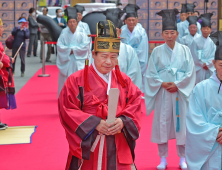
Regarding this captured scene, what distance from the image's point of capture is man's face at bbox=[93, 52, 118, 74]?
2.47 meters

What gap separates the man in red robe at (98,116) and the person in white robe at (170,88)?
1.46 m

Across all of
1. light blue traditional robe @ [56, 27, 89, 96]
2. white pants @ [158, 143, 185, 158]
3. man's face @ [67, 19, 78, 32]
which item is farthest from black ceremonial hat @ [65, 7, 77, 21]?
white pants @ [158, 143, 185, 158]

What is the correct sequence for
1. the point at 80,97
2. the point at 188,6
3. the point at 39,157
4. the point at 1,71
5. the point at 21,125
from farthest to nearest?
1. the point at 188,6
2. the point at 21,125
3. the point at 1,71
4. the point at 39,157
5. the point at 80,97

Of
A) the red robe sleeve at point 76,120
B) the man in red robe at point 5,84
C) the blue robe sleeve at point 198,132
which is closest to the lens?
the red robe sleeve at point 76,120

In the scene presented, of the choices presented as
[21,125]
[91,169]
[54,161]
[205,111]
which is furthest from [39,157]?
[205,111]

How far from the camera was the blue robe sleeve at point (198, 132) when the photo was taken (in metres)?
2.49

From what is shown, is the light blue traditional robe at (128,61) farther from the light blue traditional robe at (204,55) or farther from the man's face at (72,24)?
the light blue traditional robe at (204,55)

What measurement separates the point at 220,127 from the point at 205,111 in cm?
14

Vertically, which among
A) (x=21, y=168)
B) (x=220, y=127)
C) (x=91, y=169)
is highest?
(x=220, y=127)

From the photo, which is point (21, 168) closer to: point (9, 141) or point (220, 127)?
point (9, 141)

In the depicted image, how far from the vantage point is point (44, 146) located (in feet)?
15.1

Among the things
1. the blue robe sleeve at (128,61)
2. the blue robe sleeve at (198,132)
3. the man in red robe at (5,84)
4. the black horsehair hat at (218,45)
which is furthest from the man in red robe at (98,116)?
the man in red robe at (5,84)

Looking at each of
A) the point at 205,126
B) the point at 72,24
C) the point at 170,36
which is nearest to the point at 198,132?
the point at 205,126

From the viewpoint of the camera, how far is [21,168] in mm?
3926
